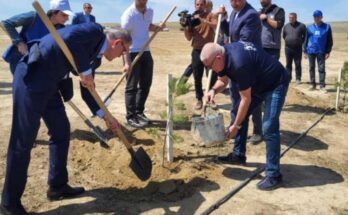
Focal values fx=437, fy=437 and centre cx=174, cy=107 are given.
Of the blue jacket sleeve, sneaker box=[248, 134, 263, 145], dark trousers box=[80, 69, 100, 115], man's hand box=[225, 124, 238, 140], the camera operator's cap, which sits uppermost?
the camera operator's cap

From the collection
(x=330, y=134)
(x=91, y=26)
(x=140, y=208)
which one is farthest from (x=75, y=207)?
(x=330, y=134)

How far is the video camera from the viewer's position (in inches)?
304

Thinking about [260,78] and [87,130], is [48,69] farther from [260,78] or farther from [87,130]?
[87,130]

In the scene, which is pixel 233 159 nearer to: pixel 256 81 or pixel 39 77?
pixel 256 81

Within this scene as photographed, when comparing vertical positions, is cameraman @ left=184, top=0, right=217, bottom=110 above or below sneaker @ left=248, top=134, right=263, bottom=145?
above

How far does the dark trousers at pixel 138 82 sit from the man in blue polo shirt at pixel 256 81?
2090mm

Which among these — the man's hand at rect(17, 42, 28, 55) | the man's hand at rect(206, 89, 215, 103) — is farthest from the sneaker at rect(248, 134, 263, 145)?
the man's hand at rect(17, 42, 28, 55)

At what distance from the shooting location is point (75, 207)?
4203mm

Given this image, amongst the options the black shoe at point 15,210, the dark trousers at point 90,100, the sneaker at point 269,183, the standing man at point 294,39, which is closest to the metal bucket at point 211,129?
the sneaker at point 269,183

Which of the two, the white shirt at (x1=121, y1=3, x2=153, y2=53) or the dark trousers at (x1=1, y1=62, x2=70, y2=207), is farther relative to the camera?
the white shirt at (x1=121, y1=3, x2=153, y2=53)

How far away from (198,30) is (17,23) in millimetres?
3661

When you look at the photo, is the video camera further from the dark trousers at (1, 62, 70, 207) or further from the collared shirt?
the dark trousers at (1, 62, 70, 207)

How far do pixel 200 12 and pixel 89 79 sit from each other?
14.7 ft

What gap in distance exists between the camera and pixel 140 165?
4500 mm
